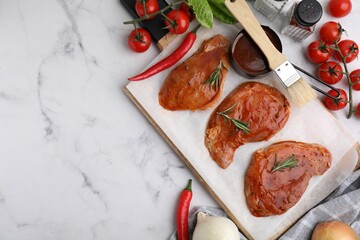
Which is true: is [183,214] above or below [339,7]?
below

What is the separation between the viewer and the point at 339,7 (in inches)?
96.1

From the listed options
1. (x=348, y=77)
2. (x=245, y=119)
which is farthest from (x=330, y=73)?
(x=245, y=119)

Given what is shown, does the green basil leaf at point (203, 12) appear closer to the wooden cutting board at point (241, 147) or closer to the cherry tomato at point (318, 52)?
the wooden cutting board at point (241, 147)

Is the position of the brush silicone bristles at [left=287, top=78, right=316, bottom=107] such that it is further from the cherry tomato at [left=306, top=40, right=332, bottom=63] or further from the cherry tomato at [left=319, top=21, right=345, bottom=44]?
the cherry tomato at [left=319, top=21, right=345, bottom=44]

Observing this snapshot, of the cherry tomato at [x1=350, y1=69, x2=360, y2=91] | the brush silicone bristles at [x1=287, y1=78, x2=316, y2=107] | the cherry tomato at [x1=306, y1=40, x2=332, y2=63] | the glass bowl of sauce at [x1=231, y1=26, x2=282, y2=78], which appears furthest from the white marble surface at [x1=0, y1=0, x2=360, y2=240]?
the cherry tomato at [x1=350, y1=69, x2=360, y2=91]

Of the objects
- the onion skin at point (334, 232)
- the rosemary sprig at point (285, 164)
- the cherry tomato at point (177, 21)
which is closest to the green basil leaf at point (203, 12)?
the cherry tomato at point (177, 21)

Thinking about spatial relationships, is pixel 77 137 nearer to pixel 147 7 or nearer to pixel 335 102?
pixel 147 7

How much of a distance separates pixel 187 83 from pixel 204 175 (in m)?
0.44

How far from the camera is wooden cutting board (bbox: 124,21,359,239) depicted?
7.82 ft

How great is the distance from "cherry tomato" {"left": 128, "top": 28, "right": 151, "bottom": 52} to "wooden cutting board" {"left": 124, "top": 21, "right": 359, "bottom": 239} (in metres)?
0.09

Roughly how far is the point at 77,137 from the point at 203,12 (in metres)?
0.83

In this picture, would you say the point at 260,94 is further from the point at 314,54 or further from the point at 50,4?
the point at 50,4

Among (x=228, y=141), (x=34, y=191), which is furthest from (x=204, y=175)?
(x=34, y=191)

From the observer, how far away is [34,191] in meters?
2.38
